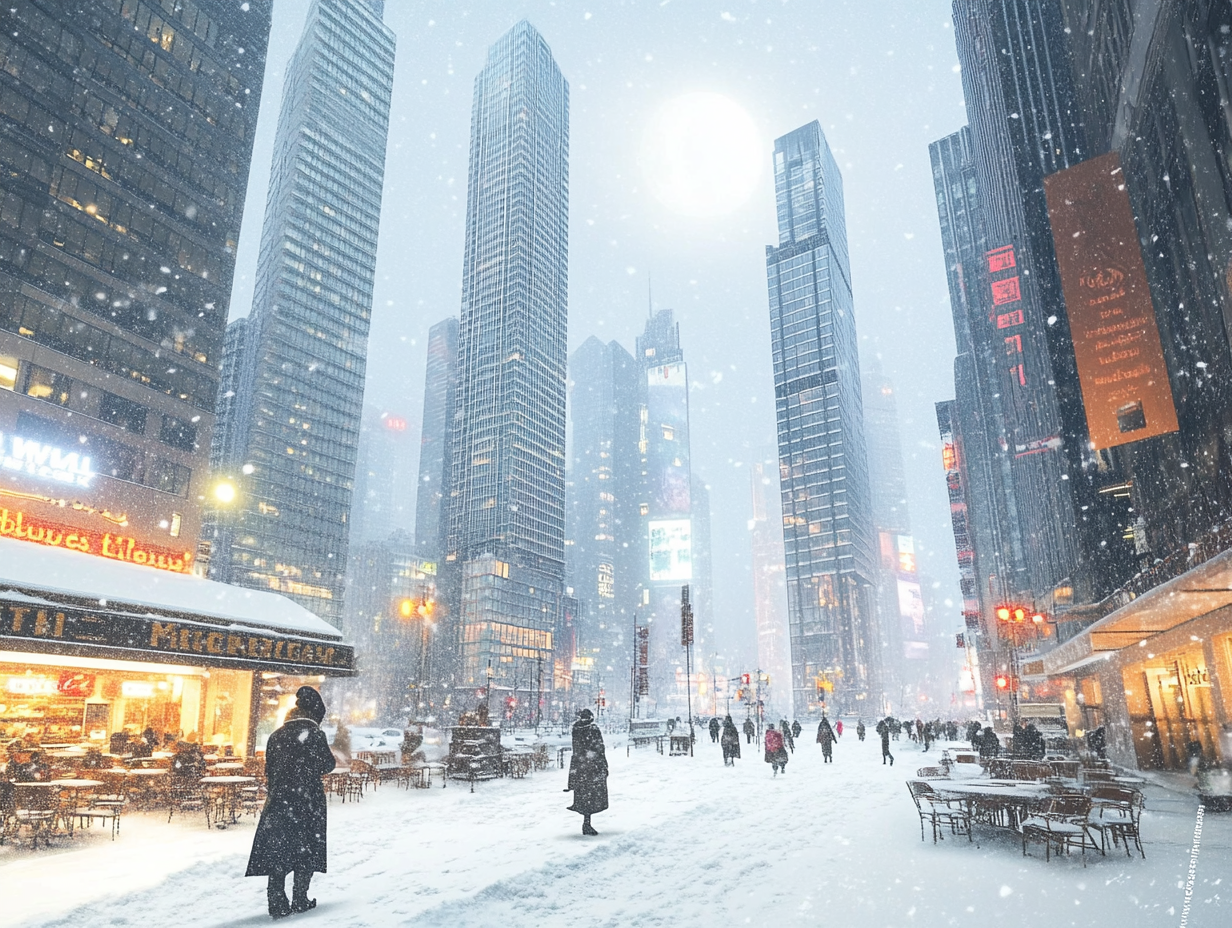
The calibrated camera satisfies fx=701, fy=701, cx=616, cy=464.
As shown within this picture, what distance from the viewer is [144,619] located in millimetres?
16078

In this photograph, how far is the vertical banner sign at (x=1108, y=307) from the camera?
610 inches

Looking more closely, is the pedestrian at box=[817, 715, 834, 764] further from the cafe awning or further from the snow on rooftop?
the snow on rooftop

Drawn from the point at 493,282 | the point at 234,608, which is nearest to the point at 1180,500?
the point at 234,608

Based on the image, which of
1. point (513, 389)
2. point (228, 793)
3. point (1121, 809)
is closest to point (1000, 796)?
point (1121, 809)

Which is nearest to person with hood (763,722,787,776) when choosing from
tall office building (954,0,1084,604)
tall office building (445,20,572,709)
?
tall office building (954,0,1084,604)

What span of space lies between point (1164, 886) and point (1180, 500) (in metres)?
14.1

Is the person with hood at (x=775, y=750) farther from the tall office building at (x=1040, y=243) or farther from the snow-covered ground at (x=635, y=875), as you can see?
the tall office building at (x=1040, y=243)

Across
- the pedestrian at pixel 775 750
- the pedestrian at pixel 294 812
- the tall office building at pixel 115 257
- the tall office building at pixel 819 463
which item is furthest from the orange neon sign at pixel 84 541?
the tall office building at pixel 819 463

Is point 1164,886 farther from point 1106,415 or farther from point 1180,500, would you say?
point 1180,500

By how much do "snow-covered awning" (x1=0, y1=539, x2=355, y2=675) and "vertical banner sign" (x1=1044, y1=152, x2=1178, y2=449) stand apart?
67.4ft

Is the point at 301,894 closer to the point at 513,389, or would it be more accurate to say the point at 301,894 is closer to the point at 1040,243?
the point at 1040,243

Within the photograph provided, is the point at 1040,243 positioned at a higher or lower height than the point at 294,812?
higher

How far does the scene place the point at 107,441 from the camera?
30.6 meters

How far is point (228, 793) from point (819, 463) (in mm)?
165356
